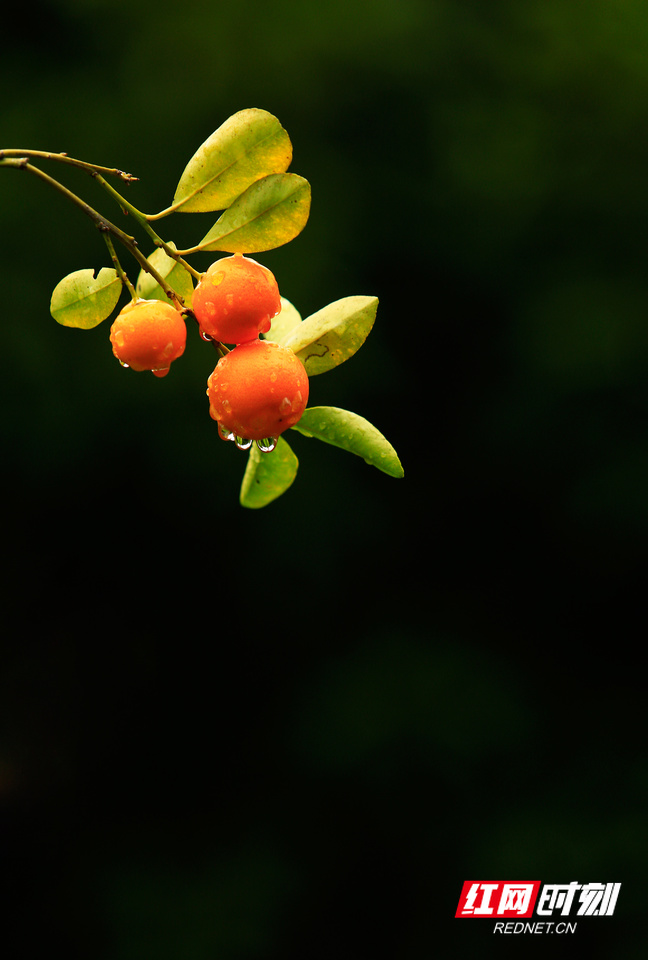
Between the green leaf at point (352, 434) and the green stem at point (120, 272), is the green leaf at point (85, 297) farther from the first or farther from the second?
the green leaf at point (352, 434)

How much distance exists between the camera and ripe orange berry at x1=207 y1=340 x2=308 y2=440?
357 mm

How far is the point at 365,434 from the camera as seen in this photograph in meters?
0.41


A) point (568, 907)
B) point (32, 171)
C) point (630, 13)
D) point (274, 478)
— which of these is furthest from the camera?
point (630, 13)

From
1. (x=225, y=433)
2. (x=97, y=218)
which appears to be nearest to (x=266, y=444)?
(x=225, y=433)

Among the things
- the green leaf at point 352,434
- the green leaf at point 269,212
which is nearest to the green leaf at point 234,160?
the green leaf at point 269,212

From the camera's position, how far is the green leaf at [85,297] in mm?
421

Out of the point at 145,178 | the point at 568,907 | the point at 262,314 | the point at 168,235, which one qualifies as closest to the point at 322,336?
the point at 262,314

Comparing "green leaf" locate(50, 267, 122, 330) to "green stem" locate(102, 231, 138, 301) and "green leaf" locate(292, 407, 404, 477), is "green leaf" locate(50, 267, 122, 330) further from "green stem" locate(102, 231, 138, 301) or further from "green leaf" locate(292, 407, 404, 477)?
"green leaf" locate(292, 407, 404, 477)

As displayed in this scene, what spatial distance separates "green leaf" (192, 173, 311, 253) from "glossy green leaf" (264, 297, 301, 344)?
72mm

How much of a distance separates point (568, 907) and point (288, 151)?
172cm

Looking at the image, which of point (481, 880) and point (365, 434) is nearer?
point (365, 434)

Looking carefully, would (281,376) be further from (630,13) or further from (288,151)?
(630,13)

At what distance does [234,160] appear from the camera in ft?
1.32

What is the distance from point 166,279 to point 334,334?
12 centimetres
